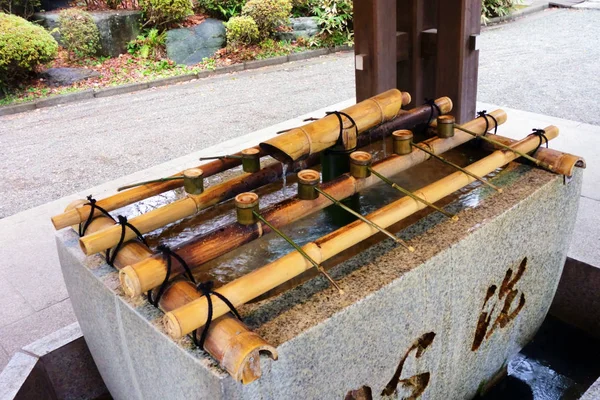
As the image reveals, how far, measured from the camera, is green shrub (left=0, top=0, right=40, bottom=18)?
37.9 feet

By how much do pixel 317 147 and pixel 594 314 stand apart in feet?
6.26

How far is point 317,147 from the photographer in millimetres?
2223

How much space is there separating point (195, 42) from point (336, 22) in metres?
2.95

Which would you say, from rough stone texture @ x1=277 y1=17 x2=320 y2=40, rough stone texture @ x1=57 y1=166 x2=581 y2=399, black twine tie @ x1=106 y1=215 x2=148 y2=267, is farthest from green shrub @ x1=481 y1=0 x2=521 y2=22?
black twine tie @ x1=106 y1=215 x2=148 y2=267

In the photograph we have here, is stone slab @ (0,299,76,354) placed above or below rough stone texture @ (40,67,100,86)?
below

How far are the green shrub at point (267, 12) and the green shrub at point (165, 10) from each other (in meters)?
1.24

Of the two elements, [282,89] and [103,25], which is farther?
[103,25]

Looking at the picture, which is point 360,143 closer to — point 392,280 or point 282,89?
point 392,280

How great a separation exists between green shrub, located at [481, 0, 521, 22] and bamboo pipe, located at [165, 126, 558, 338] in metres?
11.8

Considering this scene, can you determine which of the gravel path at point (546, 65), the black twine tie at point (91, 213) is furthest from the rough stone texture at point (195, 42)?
the black twine tie at point (91, 213)

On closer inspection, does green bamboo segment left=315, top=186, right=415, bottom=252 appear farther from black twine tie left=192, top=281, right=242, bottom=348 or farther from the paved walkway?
the paved walkway

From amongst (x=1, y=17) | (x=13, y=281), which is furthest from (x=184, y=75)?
(x=13, y=281)

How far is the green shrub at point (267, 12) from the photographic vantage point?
37.4 ft

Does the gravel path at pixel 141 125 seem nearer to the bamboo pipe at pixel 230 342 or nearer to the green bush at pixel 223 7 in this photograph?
the green bush at pixel 223 7
